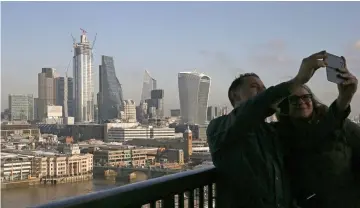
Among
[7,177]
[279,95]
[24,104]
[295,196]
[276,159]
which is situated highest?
[24,104]

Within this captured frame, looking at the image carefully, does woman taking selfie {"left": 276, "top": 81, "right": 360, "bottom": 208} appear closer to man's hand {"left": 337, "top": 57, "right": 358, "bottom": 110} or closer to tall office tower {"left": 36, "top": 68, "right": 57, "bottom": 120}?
man's hand {"left": 337, "top": 57, "right": 358, "bottom": 110}

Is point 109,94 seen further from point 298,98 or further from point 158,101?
point 298,98

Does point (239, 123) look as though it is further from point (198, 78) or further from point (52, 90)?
point (52, 90)

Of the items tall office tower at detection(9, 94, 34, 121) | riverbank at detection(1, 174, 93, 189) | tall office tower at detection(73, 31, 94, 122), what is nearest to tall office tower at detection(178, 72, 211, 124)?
tall office tower at detection(9, 94, 34, 121)

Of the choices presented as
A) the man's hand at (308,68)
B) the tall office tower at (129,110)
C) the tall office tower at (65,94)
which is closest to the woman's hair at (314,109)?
the man's hand at (308,68)

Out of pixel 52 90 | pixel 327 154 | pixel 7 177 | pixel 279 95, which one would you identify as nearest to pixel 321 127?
pixel 327 154

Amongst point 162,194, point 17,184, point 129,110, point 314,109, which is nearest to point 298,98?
Result: point 314,109

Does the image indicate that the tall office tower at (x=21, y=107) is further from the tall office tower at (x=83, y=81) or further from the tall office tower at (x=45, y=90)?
the tall office tower at (x=83, y=81)
